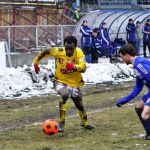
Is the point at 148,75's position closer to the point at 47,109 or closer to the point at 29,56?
the point at 47,109

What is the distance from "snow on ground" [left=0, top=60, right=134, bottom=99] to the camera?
17984 millimetres

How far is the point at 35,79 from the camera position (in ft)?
63.8

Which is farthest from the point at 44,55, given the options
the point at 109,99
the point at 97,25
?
the point at 97,25

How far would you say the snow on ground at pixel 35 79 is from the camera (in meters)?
18.0

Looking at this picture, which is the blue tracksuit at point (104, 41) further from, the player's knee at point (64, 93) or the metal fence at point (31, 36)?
the player's knee at point (64, 93)

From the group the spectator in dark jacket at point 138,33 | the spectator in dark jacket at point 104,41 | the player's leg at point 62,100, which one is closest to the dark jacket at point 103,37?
the spectator in dark jacket at point 104,41

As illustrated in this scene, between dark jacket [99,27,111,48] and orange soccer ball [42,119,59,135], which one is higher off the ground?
orange soccer ball [42,119,59,135]

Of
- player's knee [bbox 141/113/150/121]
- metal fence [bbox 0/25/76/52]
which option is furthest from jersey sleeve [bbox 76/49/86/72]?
metal fence [bbox 0/25/76/52]

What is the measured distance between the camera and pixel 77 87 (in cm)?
1117

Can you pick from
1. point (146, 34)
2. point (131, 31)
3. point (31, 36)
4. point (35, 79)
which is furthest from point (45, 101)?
point (131, 31)

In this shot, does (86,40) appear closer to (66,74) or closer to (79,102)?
(79,102)

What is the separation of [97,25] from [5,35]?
7.01m

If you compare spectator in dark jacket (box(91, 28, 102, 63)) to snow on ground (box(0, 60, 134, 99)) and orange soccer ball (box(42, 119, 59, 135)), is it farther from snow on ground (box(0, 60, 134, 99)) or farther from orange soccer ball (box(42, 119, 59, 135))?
orange soccer ball (box(42, 119, 59, 135))

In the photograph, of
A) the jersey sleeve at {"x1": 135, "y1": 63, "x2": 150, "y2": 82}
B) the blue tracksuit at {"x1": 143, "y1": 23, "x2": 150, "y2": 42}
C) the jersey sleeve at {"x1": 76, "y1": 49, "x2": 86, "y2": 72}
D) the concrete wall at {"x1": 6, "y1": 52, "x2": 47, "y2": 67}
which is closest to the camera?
the jersey sleeve at {"x1": 135, "y1": 63, "x2": 150, "y2": 82}
